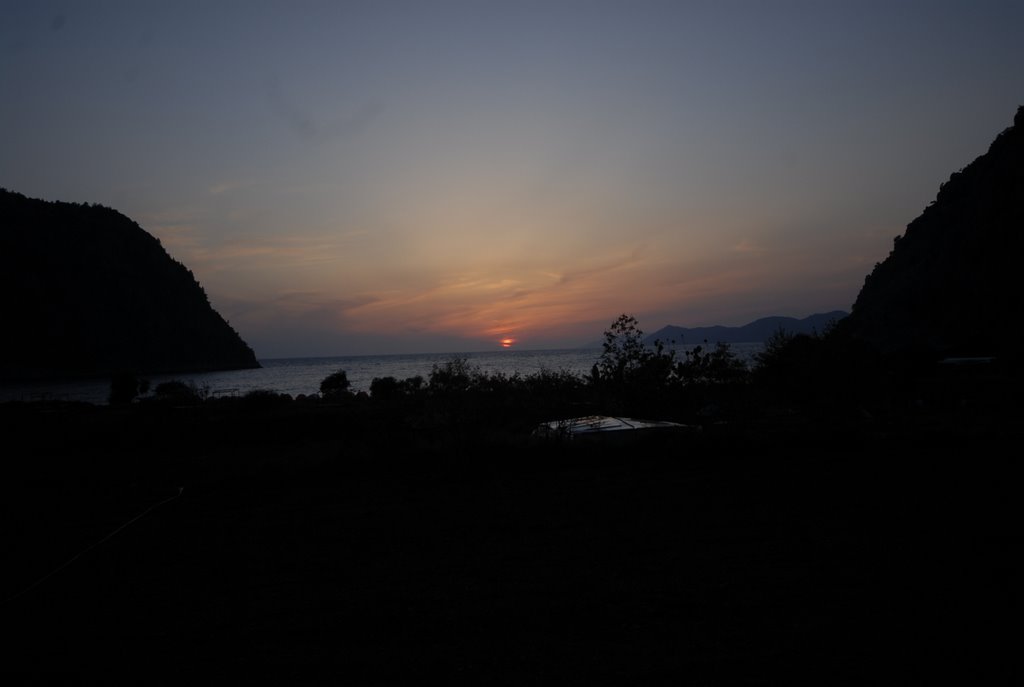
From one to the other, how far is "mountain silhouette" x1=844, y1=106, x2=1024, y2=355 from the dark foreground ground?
2468 centimetres

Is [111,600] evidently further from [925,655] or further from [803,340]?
[803,340]

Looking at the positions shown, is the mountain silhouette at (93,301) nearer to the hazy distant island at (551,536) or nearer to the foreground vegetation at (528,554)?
the hazy distant island at (551,536)

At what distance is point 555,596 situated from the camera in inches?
214

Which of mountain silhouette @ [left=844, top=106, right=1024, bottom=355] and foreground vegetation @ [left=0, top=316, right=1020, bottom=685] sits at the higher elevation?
mountain silhouette @ [left=844, top=106, right=1024, bottom=355]

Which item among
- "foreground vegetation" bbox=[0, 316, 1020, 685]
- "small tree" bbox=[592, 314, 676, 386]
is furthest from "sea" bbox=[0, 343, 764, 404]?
"foreground vegetation" bbox=[0, 316, 1020, 685]

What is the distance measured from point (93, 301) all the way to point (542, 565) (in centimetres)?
9578

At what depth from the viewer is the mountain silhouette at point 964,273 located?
117 feet

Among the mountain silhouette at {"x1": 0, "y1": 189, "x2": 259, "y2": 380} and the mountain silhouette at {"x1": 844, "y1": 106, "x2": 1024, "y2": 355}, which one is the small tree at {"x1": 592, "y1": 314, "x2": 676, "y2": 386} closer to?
the mountain silhouette at {"x1": 844, "y1": 106, "x2": 1024, "y2": 355}

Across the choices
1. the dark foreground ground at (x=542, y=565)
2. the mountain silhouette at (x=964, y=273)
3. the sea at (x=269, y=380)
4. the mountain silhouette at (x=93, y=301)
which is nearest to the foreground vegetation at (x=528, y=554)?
the dark foreground ground at (x=542, y=565)

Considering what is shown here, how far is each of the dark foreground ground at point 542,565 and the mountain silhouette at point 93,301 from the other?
78.6m

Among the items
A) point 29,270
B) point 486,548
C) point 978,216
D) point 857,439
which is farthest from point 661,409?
point 29,270

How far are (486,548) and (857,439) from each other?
8772mm

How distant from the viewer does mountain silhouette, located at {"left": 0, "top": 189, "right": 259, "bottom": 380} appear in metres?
78.1

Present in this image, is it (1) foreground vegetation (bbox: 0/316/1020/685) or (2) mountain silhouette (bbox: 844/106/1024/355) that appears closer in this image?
(1) foreground vegetation (bbox: 0/316/1020/685)
